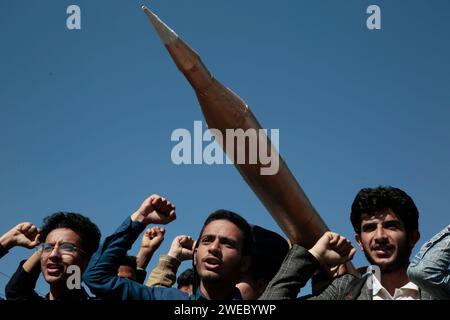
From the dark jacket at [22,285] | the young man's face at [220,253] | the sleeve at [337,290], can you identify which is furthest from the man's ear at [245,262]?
the dark jacket at [22,285]

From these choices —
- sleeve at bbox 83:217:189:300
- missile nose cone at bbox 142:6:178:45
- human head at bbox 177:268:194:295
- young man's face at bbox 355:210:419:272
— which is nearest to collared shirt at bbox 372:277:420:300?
young man's face at bbox 355:210:419:272

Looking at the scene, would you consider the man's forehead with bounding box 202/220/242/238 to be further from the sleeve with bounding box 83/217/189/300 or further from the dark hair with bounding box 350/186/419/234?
the dark hair with bounding box 350/186/419/234

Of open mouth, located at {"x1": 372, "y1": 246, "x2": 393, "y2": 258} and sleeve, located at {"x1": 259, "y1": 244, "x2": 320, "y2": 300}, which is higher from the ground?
open mouth, located at {"x1": 372, "y1": 246, "x2": 393, "y2": 258}

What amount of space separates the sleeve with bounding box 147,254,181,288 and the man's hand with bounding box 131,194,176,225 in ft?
4.72

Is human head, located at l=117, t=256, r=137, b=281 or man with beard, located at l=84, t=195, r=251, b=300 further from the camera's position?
human head, located at l=117, t=256, r=137, b=281

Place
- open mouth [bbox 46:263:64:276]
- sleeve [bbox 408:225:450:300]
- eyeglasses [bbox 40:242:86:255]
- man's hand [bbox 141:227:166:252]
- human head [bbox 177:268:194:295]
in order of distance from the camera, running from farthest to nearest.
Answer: human head [bbox 177:268:194:295] < man's hand [bbox 141:227:166:252] < eyeglasses [bbox 40:242:86:255] < open mouth [bbox 46:263:64:276] < sleeve [bbox 408:225:450:300]

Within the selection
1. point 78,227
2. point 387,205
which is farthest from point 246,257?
point 78,227

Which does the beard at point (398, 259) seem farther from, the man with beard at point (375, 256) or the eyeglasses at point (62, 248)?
the eyeglasses at point (62, 248)

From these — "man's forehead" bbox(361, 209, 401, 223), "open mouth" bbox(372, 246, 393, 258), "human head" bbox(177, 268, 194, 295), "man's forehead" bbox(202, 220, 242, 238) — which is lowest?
"human head" bbox(177, 268, 194, 295)

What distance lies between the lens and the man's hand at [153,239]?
241 inches

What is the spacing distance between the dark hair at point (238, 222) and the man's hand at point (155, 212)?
0.80ft

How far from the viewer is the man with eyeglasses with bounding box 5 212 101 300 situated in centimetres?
489
